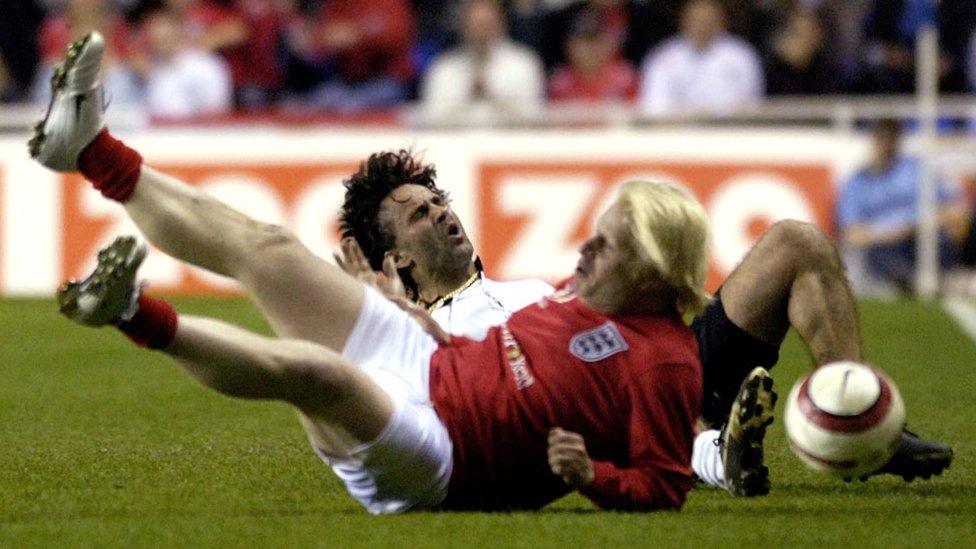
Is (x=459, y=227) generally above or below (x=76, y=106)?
below

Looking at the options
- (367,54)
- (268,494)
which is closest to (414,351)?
(268,494)

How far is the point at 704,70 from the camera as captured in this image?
16391mm

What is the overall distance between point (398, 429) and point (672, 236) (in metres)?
1.00

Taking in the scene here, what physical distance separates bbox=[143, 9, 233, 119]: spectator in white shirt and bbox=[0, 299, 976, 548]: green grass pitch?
6.89m

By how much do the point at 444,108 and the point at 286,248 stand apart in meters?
10.5

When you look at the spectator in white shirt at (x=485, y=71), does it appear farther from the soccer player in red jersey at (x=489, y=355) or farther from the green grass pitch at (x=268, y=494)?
the soccer player in red jersey at (x=489, y=355)

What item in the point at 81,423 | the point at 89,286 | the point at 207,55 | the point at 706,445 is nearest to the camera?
the point at 89,286

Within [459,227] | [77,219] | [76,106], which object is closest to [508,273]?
[77,219]

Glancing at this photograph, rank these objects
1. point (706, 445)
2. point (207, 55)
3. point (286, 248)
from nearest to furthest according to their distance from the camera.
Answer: point (286, 248)
point (706, 445)
point (207, 55)

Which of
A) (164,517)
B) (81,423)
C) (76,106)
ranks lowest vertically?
(81,423)

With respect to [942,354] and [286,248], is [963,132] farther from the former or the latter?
[286,248]

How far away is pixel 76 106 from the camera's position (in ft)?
18.6

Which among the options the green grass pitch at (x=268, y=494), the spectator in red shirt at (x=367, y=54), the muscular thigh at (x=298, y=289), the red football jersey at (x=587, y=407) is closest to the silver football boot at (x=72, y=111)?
the muscular thigh at (x=298, y=289)

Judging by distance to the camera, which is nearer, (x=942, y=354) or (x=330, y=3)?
(x=942, y=354)
